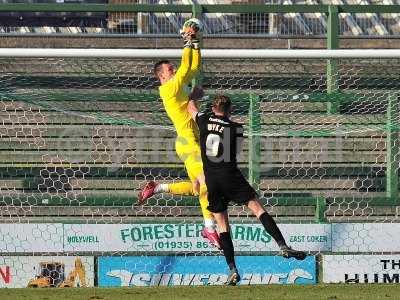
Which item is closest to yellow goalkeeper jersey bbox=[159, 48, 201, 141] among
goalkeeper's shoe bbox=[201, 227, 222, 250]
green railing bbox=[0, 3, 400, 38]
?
goalkeeper's shoe bbox=[201, 227, 222, 250]

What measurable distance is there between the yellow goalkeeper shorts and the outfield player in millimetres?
478

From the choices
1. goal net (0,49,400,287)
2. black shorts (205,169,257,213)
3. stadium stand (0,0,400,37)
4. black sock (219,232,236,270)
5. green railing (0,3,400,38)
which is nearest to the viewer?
black shorts (205,169,257,213)

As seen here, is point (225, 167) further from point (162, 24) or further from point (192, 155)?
point (162, 24)

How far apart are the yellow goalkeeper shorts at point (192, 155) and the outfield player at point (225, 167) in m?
0.48

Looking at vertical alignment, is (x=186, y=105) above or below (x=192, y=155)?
above

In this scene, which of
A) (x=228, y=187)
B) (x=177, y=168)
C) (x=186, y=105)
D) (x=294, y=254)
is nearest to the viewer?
(x=294, y=254)

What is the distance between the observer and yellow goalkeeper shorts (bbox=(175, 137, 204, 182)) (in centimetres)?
903

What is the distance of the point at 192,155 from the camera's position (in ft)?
29.7

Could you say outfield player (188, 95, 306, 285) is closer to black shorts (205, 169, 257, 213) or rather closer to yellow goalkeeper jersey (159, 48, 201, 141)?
black shorts (205, 169, 257, 213)

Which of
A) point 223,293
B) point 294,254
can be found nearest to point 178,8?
point 223,293

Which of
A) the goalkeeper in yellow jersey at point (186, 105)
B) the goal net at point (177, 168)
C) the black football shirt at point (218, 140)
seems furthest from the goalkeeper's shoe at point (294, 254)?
the goal net at point (177, 168)

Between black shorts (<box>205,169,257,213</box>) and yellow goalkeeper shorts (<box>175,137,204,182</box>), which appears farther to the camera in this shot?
yellow goalkeeper shorts (<box>175,137,204,182</box>)

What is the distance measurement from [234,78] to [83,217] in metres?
2.51

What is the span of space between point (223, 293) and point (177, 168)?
3390 mm
